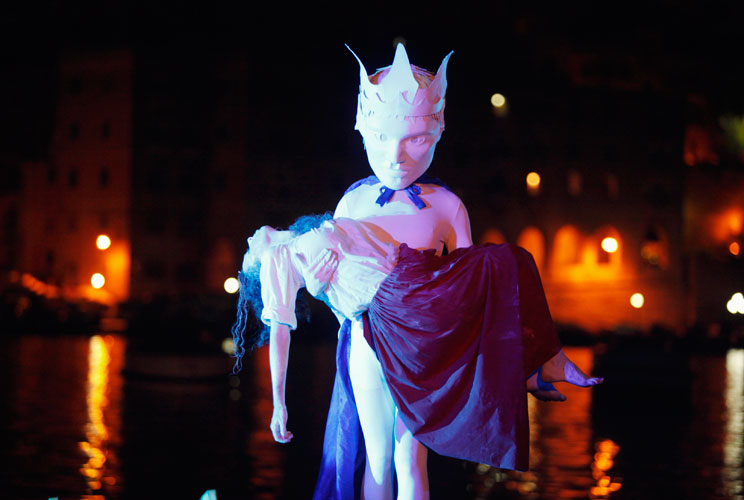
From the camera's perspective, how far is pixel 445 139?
37.9m

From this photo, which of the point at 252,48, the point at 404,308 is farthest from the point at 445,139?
the point at 404,308

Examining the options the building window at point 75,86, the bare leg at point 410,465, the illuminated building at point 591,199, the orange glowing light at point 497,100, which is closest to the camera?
the bare leg at point 410,465

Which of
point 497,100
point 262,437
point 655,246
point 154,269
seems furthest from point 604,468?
point 154,269

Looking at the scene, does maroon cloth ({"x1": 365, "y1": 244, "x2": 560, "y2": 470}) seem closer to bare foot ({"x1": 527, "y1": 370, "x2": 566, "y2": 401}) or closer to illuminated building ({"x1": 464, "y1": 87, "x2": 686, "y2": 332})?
bare foot ({"x1": 527, "y1": 370, "x2": 566, "y2": 401})

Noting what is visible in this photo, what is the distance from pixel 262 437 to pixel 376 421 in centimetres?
576

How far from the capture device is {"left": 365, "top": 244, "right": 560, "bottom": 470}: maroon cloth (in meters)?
4.52

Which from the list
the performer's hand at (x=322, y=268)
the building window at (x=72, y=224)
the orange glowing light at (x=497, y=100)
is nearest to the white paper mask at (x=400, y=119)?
the performer's hand at (x=322, y=268)

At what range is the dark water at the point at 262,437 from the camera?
7910mm

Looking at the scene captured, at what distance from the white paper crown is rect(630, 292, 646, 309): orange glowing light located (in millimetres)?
33854

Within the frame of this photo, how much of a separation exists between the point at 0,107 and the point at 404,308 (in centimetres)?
4154

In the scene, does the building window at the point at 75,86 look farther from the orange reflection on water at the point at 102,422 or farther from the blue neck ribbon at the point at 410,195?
the blue neck ribbon at the point at 410,195

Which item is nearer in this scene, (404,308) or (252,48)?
(404,308)

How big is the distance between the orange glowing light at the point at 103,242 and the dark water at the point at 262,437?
18.3 metres

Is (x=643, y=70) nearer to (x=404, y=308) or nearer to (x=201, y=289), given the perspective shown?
(x=201, y=289)
